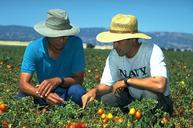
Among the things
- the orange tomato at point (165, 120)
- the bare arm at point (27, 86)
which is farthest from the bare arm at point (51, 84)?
the orange tomato at point (165, 120)

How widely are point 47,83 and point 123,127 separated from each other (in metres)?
1.54

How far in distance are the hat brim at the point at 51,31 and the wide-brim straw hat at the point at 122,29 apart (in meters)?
0.39

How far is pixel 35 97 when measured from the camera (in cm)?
638

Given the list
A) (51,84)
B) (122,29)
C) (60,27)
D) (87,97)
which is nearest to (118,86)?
(87,97)

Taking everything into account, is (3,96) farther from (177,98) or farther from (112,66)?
(177,98)

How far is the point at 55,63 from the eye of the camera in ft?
21.0

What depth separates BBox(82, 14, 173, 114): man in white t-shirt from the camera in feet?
18.5

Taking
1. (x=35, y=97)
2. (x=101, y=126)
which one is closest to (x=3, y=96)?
(x=35, y=97)

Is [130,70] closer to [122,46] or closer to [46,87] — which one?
[122,46]

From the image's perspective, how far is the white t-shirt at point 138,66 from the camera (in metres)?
5.74

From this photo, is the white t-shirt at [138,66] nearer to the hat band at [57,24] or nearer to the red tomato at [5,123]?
the hat band at [57,24]

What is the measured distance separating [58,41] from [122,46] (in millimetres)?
829

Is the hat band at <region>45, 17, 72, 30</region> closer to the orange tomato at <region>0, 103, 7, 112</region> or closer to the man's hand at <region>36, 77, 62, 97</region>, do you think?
the man's hand at <region>36, 77, 62, 97</region>

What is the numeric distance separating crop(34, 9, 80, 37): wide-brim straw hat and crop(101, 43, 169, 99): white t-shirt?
610 mm
